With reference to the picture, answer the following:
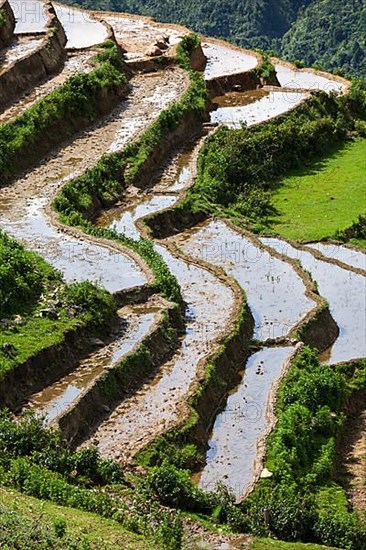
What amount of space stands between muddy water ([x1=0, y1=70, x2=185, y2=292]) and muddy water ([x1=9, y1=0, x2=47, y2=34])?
108 inches

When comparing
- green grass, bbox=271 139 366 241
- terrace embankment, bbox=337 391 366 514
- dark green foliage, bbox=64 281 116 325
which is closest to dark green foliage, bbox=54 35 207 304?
dark green foliage, bbox=64 281 116 325

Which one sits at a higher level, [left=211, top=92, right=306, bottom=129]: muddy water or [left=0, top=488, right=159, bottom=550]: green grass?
[left=211, top=92, right=306, bottom=129]: muddy water

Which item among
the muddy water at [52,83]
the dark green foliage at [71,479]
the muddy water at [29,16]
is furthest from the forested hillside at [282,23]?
the dark green foliage at [71,479]

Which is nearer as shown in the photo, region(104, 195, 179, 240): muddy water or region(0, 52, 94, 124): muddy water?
region(104, 195, 179, 240): muddy water

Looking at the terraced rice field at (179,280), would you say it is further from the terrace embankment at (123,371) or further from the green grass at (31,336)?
the green grass at (31,336)

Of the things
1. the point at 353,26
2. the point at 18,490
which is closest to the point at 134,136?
the point at 18,490

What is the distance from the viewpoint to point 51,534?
396 inches

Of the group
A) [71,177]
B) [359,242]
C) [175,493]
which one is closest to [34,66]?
[71,177]

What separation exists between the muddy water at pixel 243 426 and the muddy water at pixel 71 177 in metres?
2.20

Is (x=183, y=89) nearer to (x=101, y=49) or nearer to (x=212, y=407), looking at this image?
(x=101, y=49)

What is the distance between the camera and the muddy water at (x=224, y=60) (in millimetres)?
31669

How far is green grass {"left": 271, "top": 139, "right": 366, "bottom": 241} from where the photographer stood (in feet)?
76.4

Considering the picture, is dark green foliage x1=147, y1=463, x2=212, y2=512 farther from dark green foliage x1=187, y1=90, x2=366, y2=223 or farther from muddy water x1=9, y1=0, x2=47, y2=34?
muddy water x1=9, y1=0, x2=47, y2=34

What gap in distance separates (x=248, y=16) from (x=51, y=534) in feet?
160
